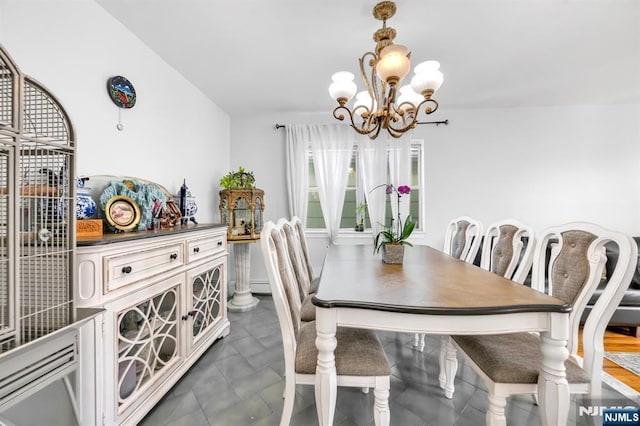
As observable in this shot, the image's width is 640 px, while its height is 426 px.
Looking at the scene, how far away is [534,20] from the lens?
70.3 inches

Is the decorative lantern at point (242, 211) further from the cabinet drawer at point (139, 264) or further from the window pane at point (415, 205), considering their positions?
the window pane at point (415, 205)

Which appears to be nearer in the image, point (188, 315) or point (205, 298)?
point (188, 315)

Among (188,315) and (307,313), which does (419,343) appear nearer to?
(307,313)

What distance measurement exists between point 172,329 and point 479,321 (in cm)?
175

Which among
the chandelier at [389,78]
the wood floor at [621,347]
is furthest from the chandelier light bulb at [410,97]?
the wood floor at [621,347]

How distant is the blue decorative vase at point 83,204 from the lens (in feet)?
4.61

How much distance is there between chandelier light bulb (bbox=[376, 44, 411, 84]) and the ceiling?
426 millimetres

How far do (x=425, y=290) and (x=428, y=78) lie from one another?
122 centimetres

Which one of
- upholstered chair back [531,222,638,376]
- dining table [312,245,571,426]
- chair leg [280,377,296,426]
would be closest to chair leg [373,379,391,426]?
dining table [312,245,571,426]

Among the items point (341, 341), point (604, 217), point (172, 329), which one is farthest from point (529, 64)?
point (172, 329)

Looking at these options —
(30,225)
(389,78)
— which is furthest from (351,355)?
(389,78)

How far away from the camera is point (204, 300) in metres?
2.02

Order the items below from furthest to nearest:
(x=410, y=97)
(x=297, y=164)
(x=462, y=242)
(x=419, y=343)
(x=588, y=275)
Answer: (x=297, y=164) → (x=462, y=242) → (x=419, y=343) → (x=410, y=97) → (x=588, y=275)

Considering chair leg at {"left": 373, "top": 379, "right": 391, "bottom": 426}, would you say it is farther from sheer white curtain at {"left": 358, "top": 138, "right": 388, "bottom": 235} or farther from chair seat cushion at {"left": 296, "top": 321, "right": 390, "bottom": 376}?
sheer white curtain at {"left": 358, "top": 138, "right": 388, "bottom": 235}
